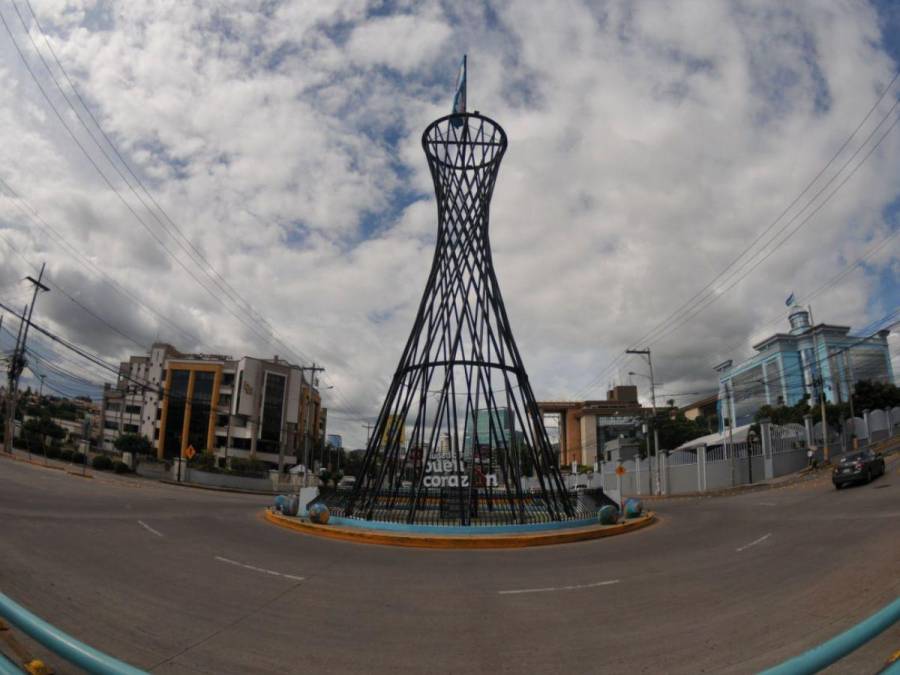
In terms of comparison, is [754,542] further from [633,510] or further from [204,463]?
[204,463]

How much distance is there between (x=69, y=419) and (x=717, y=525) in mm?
81026

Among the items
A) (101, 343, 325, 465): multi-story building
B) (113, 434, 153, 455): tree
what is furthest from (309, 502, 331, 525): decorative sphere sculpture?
(101, 343, 325, 465): multi-story building

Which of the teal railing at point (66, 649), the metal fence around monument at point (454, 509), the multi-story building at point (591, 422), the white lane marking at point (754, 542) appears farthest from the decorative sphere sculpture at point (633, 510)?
the multi-story building at point (591, 422)

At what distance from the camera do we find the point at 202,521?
1511cm

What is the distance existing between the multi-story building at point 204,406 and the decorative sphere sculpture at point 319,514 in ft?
150

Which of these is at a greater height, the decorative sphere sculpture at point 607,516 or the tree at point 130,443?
the tree at point 130,443

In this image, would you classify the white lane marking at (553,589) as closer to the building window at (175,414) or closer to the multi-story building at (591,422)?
the building window at (175,414)

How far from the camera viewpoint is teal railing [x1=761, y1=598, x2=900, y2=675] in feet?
7.14

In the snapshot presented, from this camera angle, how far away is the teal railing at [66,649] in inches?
88.7

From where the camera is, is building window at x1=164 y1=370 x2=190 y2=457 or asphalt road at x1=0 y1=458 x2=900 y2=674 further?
building window at x1=164 y1=370 x2=190 y2=457

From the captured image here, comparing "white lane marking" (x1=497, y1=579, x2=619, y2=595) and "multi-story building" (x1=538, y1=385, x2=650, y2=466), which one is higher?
"multi-story building" (x1=538, y1=385, x2=650, y2=466)

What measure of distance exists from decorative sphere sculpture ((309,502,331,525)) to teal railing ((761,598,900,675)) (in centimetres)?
1446

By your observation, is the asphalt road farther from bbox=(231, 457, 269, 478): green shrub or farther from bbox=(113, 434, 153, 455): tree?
bbox=(231, 457, 269, 478): green shrub

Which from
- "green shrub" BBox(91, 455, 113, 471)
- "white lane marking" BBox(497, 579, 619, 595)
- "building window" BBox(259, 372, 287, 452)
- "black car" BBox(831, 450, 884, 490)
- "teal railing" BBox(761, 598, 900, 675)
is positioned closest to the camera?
"teal railing" BBox(761, 598, 900, 675)
